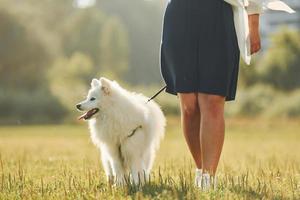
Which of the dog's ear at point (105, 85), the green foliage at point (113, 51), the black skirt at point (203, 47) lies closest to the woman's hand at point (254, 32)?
the black skirt at point (203, 47)

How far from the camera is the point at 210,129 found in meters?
4.43

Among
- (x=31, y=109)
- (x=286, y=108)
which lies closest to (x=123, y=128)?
(x=286, y=108)

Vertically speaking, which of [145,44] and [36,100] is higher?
[145,44]

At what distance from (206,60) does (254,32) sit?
1.45ft

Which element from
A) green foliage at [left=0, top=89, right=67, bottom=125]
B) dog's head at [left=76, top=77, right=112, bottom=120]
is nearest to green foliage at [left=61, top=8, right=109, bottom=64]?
green foliage at [left=0, top=89, right=67, bottom=125]

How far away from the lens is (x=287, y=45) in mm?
36688

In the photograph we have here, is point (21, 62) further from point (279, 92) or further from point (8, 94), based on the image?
point (279, 92)

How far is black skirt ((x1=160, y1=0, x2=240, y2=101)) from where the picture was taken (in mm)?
4426

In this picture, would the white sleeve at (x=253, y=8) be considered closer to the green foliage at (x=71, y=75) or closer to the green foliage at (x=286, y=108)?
the green foliage at (x=286, y=108)

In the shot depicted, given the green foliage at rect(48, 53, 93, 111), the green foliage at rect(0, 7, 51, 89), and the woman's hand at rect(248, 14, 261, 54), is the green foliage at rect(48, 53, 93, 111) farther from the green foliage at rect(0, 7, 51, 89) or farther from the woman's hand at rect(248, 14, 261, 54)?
the woman's hand at rect(248, 14, 261, 54)

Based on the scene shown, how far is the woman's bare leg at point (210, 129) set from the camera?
14.5 ft

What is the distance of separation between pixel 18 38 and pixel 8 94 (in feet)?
16.4

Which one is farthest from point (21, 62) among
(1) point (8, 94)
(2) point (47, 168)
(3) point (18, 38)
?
(2) point (47, 168)

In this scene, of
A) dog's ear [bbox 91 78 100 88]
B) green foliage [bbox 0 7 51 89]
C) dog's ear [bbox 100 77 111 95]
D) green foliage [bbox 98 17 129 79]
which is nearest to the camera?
dog's ear [bbox 100 77 111 95]
